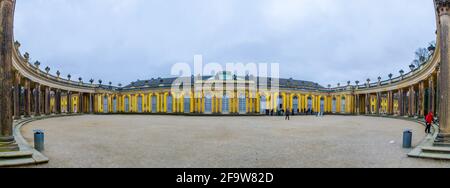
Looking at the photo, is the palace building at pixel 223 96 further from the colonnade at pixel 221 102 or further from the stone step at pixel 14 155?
the stone step at pixel 14 155

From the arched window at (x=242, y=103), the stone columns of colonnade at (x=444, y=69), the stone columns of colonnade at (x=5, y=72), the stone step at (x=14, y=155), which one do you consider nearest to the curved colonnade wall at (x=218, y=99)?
the arched window at (x=242, y=103)

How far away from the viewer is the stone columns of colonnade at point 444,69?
10.2m

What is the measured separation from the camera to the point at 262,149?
1073 cm

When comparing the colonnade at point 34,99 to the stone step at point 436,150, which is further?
the colonnade at point 34,99

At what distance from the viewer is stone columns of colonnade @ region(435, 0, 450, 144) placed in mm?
10180

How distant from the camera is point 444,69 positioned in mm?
10266

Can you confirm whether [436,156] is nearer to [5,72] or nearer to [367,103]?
[5,72]

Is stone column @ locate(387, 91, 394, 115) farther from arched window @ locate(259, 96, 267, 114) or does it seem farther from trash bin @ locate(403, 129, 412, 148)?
trash bin @ locate(403, 129, 412, 148)

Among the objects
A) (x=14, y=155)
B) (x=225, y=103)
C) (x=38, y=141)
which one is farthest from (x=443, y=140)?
(x=225, y=103)

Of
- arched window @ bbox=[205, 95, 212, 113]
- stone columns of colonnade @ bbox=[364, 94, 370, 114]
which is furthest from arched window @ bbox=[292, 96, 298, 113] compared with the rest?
arched window @ bbox=[205, 95, 212, 113]

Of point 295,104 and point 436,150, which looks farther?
point 295,104

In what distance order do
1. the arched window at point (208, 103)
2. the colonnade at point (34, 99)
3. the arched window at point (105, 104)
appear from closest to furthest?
1. the colonnade at point (34, 99)
2. the arched window at point (208, 103)
3. the arched window at point (105, 104)
